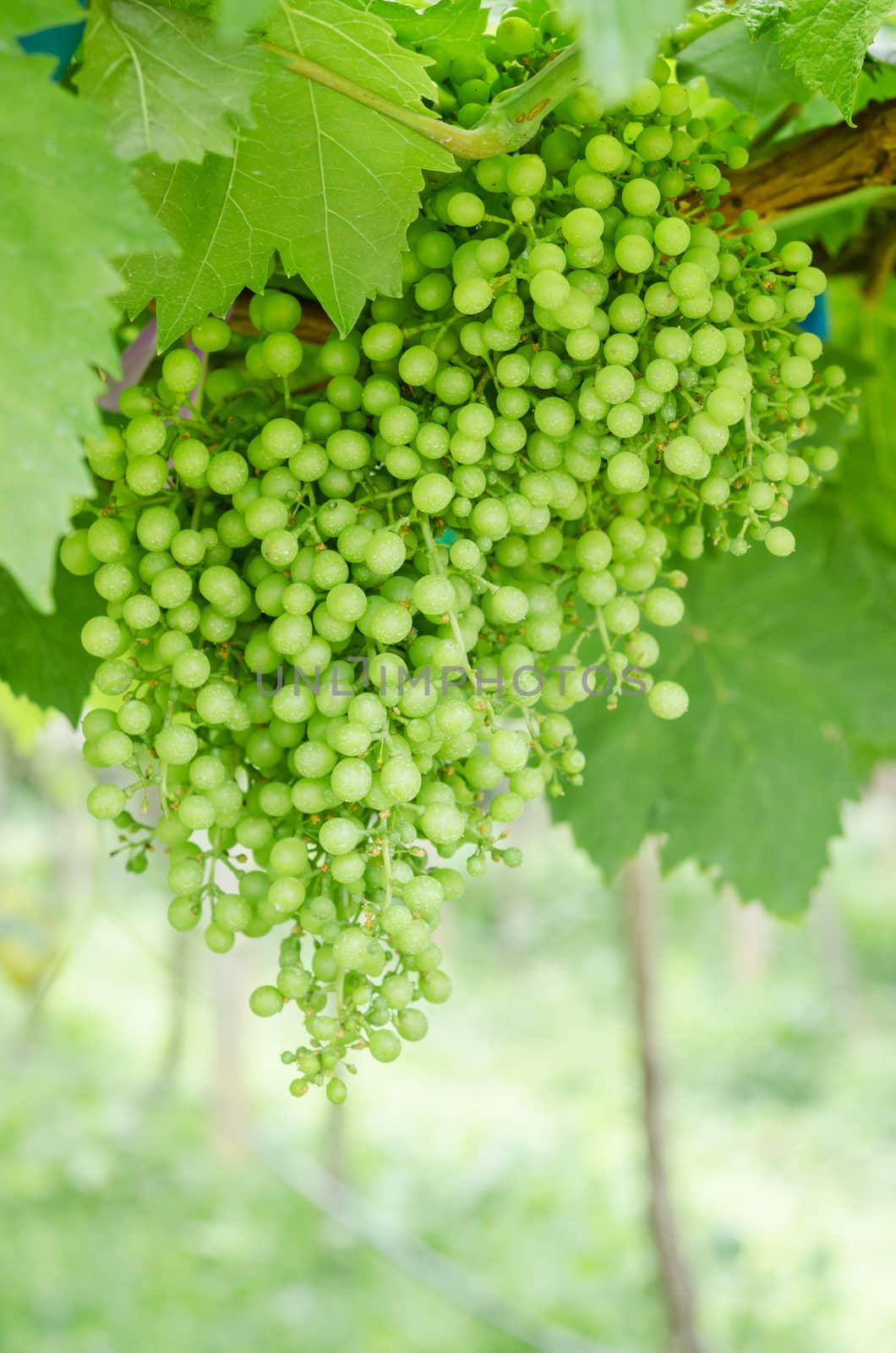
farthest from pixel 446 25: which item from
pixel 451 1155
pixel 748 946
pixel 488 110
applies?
pixel 748 946

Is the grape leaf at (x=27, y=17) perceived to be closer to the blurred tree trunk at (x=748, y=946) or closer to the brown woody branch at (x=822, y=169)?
the brown woody branch at (x=822, y=169)

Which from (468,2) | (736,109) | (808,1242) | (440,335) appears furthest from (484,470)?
(808,1242)

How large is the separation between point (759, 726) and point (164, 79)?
2.21 feet

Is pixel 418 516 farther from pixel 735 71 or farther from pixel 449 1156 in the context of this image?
pixel 449 1156

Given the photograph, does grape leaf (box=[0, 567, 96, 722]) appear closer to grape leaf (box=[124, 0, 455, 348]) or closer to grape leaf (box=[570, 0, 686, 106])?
grape leaf (box=[124, 0, 455, 348])

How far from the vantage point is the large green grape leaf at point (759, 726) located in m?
0.88

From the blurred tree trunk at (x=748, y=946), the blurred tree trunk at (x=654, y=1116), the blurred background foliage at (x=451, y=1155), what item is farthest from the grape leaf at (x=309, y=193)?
the blurred tree trunk at (x=748, y=946)

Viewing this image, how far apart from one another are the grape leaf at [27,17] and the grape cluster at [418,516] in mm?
113

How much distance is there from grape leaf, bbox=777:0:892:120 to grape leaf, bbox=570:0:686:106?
0.21 metres

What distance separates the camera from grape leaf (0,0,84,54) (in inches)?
13.2

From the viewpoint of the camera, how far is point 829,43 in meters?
0.45

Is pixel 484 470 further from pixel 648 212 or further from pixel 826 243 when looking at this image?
pixel 826 243

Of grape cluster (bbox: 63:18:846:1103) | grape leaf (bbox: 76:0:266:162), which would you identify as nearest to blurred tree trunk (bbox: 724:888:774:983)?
grape cluster (bbox: 63:18:846:1103)

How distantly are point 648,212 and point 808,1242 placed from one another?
3.71 m
